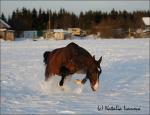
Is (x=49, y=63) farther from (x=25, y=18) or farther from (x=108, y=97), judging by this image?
(x=25, y=18)

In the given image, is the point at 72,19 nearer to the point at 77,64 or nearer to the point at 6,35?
the point at 6,35

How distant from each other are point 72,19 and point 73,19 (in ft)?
1.07

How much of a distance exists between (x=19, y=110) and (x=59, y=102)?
126 centimetres

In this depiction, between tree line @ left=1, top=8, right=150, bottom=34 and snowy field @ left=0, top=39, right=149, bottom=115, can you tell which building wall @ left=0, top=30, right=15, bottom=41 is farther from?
snowy field @ left=0, top=39, right=149, bottom=115

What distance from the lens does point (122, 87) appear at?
36.5 feet

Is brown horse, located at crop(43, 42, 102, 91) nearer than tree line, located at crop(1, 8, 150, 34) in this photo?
Yes

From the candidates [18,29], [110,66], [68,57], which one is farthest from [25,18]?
[68,57]

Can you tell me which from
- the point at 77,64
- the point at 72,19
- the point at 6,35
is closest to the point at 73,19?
the point at 72,19

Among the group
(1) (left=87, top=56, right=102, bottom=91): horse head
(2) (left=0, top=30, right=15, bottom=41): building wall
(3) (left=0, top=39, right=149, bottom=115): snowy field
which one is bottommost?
(2) (left=0, top=30, right=15, bottom=41): building wall

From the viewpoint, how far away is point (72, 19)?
110 meters

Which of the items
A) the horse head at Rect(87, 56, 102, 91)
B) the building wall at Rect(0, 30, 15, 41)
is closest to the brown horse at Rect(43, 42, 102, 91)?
the horse head at Rect(87, 56, 102, 91)

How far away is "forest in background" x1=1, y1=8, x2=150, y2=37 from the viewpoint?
90.4 metres

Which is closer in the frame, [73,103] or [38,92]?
[73,103]

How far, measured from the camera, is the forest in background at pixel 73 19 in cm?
9038
